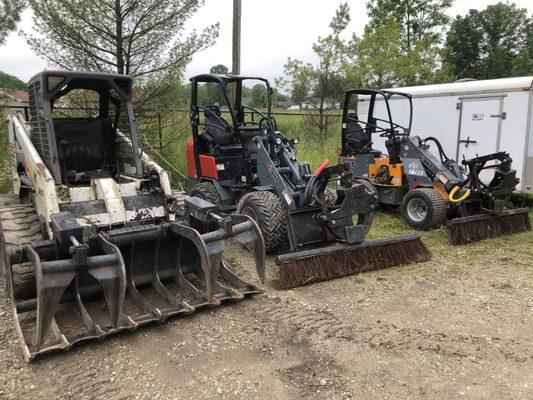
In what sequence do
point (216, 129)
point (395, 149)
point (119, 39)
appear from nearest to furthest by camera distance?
point (216, 129) < point (395, 149) < point (119, 39)

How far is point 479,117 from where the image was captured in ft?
29.1

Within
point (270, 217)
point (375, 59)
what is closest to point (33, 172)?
point (270, 217)

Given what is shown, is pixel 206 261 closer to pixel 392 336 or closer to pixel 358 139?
pixel 392 336

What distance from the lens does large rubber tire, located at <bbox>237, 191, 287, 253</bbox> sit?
5.45 meters

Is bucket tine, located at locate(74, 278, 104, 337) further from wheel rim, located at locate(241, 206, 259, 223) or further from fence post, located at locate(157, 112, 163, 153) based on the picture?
fence post, located at locate(157, 112, 163, 153)

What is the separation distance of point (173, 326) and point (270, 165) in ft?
8.57

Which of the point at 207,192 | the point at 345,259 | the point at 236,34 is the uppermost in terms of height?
the point at 236,34

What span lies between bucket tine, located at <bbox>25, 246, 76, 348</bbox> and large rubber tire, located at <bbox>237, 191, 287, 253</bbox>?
98.5 inches

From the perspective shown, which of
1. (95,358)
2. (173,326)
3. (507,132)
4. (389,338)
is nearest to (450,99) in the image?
(507,132)

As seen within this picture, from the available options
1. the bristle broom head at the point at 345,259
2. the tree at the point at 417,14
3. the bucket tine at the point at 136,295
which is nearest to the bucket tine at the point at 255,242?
the bristle broom head at the point at 345,259

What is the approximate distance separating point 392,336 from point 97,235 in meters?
2.70

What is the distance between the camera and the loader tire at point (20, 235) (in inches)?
157

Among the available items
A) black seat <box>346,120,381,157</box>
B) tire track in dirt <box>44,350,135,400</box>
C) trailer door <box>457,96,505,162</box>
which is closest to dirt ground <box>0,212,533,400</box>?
tire track in dirt <box>44,350,135,400</box>

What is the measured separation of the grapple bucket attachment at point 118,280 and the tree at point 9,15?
5.38 meters
